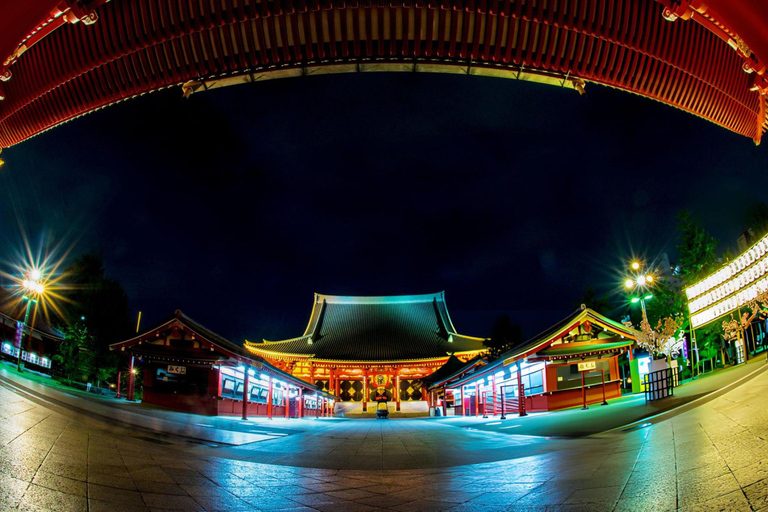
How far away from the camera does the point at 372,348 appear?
41.4m

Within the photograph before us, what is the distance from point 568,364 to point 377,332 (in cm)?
2740

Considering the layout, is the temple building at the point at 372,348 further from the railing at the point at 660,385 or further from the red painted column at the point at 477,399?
the railing at the point at 660,385

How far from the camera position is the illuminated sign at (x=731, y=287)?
14.5m

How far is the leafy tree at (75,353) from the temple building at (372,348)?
11130 millimetres

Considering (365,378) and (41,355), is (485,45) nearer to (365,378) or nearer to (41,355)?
(365,378)

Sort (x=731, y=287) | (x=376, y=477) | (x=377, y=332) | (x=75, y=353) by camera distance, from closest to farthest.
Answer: (x=376, y=477)
(x=731, y=287)
(x=75, y=353)
(x=377, y=332)

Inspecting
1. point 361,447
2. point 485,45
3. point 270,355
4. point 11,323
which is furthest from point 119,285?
point 485,45

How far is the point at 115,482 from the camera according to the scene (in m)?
3.92

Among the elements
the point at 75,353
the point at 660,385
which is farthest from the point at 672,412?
the point at 75,353

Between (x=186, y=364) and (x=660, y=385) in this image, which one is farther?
(x=186, y=364)

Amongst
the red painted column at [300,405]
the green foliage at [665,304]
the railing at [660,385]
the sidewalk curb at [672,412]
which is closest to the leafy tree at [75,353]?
the red painted column at [300,405]

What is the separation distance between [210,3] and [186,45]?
758 millimetres

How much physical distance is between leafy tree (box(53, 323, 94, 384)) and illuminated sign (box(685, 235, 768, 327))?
34431mm

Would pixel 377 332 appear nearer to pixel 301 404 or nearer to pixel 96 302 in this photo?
Result: pixel 301 404
